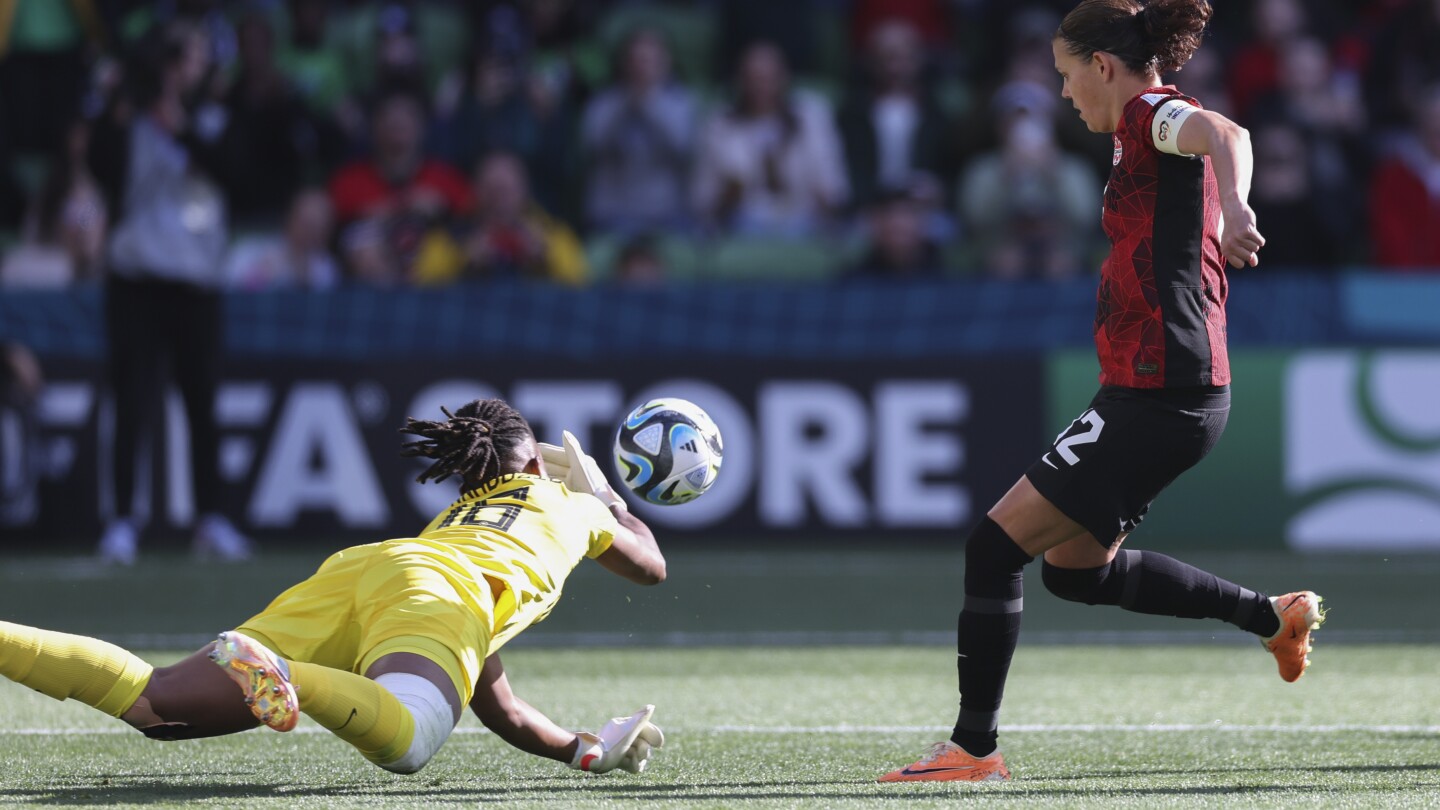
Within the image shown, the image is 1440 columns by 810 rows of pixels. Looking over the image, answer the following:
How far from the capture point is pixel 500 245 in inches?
437

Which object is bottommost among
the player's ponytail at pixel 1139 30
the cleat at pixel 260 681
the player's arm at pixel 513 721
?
the player's arm at pixel 513 721

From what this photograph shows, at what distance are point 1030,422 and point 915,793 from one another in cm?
612

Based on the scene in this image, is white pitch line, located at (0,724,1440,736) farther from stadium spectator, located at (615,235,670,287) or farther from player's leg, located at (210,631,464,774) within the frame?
stadium spectator, located at (615,235,670,287)

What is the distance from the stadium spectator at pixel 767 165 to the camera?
12.0 m

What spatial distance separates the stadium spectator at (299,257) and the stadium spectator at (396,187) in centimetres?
16

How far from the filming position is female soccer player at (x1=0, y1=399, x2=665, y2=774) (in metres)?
3.81

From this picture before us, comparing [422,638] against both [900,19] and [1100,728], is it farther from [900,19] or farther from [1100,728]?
[900,19]

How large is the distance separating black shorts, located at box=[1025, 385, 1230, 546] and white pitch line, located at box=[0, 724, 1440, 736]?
1067 mm

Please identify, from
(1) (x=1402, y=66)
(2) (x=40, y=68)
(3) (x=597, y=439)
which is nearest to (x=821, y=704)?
(3) (x=597, y=439)

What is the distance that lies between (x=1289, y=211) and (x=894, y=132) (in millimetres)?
2465

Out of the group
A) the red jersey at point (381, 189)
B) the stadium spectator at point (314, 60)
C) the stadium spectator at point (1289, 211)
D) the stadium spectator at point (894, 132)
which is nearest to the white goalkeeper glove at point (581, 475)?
the red jersey at point (381, 189)

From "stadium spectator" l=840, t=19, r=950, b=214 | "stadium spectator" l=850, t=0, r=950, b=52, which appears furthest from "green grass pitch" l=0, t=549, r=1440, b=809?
"stadium spectator" l=850, t=0, r=950, b=52

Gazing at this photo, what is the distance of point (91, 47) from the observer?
12.9 metres

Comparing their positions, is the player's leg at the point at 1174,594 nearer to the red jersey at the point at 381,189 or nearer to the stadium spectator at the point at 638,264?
the stadium spectator at the point at 638,264
